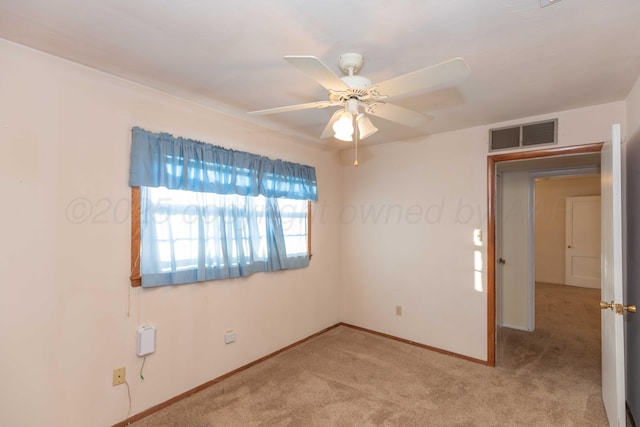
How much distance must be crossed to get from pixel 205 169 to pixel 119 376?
5.39ft

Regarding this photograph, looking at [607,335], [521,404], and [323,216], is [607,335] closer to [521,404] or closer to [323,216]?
[521,404]

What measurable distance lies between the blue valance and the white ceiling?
0.43 meters

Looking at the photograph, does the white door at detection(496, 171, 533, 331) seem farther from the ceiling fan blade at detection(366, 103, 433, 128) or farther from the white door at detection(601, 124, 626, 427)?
the ceiling fan blade at detection(366, 103, 433, 128)

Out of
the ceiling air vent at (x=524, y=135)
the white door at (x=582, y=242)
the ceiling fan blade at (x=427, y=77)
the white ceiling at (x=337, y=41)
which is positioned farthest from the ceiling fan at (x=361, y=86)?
the white door at (x=582, y=242)

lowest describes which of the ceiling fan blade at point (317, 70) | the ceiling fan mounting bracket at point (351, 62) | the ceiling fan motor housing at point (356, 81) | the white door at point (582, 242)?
the white door at point (582, 242)

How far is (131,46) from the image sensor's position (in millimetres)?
1804

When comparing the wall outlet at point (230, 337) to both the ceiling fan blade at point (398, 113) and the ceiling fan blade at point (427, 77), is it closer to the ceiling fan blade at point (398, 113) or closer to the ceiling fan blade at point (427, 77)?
the ceiling fan blade at point (398, 113)

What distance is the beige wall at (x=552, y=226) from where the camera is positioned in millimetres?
6793

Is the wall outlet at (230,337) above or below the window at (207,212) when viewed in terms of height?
below

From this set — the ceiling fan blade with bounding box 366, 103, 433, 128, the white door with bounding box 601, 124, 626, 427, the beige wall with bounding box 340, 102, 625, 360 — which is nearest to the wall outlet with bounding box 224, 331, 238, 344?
the beige wall with bounding box 340, 102, 625, 360

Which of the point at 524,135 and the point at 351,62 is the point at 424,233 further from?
the point at 351,62

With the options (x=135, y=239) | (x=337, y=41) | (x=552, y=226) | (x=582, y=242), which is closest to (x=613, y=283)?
(x=337, y=41)

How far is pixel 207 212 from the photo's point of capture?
2.68 m

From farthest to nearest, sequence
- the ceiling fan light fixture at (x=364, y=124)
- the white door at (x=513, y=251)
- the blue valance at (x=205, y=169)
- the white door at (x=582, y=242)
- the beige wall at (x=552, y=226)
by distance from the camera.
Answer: the beige wall at (x=552, y=226)
the white door at (x=582, y=242)
the white door at (x=513, y=251)
the blue valance at (x=205, y=169)
the ceiling fan light fixture at (x=364, y=124)
